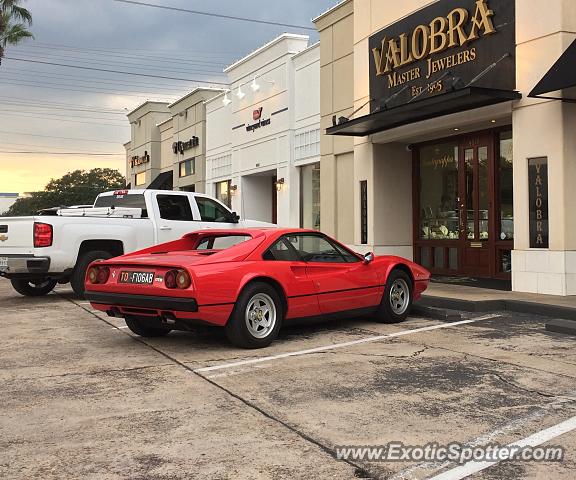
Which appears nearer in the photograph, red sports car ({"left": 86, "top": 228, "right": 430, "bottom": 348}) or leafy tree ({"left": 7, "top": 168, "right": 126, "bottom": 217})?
red sports car ({"left": 86, "top": 228, "right": 430, "bottom": 348})

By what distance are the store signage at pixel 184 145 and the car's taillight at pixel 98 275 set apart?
25102 mm

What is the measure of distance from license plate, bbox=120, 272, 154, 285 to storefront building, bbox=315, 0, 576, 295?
632 cm

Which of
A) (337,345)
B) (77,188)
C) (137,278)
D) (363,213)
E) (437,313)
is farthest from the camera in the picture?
(77,188)

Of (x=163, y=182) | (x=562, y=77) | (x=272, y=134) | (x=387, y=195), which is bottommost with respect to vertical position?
(x=387, y=195)

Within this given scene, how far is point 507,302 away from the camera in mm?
9656

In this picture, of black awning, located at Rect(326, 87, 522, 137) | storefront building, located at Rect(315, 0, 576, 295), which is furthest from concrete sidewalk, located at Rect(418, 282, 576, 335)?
black awning, located at Rect(326, 87, 522, 137)

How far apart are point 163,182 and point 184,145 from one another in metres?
3.98

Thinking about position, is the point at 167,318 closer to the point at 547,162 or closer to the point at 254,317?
the point at 254,317

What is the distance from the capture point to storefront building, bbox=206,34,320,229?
21172 mm

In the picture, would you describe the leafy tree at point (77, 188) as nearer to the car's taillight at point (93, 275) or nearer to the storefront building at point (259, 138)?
the storefront building at point (259, 138)

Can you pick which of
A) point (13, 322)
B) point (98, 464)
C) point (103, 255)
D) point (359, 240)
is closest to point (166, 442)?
point (98, 464)

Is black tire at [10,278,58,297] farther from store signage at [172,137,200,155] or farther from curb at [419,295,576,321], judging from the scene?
store signage at [172,137,200,155]

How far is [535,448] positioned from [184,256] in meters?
4.36

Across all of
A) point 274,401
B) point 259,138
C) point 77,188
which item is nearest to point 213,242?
point 274,401
